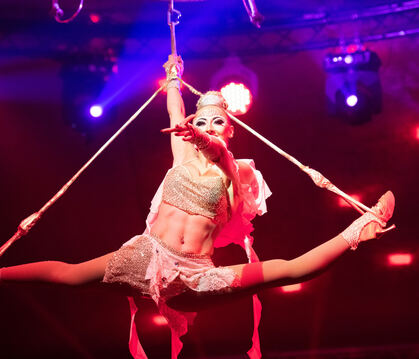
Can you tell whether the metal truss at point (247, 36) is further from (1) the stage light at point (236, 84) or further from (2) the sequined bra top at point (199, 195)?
(2) the sequined bra top at point (199, 195)

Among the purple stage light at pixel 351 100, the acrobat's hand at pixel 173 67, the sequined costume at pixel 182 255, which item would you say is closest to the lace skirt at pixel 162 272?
the sequined costume at pixel 182 255

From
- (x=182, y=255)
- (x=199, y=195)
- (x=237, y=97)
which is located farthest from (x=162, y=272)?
(x=237, y=97)

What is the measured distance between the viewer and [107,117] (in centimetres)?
546

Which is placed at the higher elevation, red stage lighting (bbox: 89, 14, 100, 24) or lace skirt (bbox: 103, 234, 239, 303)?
red stage lighting (bbox: 89, 14, 100, 24)

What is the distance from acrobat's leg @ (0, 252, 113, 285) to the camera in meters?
2.86

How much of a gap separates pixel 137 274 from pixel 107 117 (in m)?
2.93

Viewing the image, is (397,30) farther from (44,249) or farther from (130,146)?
(44,249)

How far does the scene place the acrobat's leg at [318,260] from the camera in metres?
2.64

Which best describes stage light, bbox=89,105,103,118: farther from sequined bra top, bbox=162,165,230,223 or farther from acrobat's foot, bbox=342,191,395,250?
acrobat's foot, bbox=342,191,395,250

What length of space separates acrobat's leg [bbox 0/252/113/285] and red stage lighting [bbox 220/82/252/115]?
2.59 meters

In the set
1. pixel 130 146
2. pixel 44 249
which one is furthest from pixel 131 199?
pixel 44 249

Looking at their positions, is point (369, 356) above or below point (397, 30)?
below

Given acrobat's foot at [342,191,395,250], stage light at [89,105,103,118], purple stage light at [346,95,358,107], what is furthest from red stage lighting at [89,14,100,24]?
acrobat's foot at [342,191,395,250]

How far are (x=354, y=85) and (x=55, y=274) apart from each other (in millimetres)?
3165
